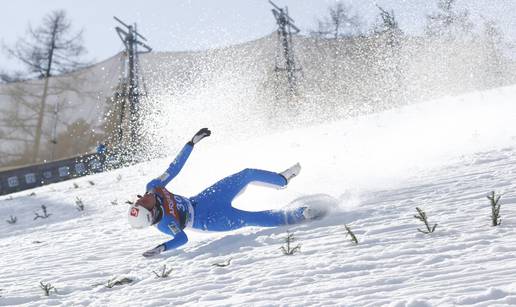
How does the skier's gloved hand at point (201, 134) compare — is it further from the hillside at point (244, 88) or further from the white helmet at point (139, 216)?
the hillside at point (244, 88)

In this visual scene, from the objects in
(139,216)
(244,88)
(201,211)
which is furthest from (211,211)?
(244,88)

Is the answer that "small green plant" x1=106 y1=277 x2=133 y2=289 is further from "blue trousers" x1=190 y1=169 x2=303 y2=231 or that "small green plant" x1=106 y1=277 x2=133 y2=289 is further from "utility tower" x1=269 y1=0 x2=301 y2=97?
"utility tower" x1=269 y1=0 x2=301 y2=97

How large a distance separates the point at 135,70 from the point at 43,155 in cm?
790

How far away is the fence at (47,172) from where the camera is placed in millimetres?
20000

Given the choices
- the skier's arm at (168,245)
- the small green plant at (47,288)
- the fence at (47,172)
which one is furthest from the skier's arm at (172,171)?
the fence at (47,172)

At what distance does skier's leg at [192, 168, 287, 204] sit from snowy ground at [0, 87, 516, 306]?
0.44 m

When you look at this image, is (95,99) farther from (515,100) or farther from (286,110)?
(515,100)

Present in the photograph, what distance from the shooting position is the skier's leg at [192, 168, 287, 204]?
5.79m

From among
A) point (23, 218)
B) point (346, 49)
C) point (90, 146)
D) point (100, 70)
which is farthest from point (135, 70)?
point (23, 218)

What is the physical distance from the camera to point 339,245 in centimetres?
412

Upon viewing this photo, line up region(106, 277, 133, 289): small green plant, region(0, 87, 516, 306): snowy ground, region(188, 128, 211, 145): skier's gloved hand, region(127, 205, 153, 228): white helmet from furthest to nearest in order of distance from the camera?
1. region(188, 128, 211, 145): skier's gloved hand
2. region(127, 205, 153, 228): white helmet
3. region(106, 277, 133, 289): small green plant
4. region(0, 87, 516, 306): snowy ground

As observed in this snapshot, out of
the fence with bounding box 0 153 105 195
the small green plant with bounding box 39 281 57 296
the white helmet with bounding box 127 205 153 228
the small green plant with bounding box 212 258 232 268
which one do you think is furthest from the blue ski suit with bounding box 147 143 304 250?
the fence with bounding box 0 153 105 195

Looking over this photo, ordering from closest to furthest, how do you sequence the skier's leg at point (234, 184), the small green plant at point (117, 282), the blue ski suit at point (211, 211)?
the small green plant at point (117, 282)
the blue ski suit at point (211, 211)
the skier's leg at point (234, 184)

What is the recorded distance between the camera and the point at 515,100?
11961 millimetres
